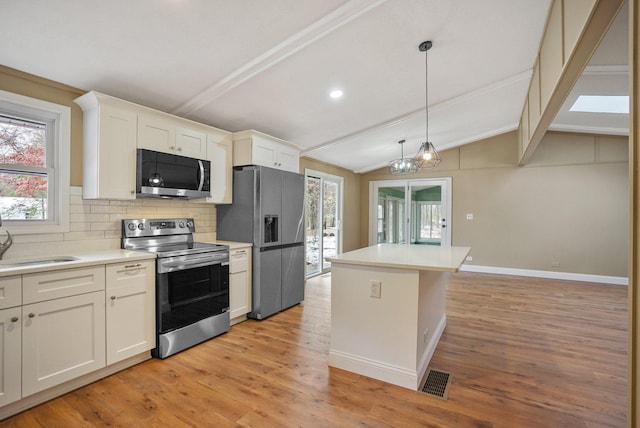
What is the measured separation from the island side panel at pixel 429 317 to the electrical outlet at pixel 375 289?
11.6 inches

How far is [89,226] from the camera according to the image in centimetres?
275

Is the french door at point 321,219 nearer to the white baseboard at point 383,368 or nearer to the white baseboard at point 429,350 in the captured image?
the white baseboard at point 429,350

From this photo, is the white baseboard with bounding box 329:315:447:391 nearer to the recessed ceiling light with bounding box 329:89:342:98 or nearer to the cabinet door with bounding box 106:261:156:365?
the cabinet door with bounding box 106:261:156:365

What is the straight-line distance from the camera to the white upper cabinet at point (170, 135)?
→ 9.37ft

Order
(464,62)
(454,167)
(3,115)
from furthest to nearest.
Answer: (454,167), (464,62), (3,115)

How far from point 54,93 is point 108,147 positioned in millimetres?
581

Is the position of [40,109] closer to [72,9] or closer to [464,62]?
[72,9]

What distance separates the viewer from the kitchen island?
2258 mm

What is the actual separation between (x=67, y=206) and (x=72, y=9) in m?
1.48

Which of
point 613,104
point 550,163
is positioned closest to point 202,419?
point 613,104

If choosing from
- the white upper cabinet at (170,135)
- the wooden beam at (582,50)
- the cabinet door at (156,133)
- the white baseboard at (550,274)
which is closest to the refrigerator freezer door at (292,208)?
the white upper cabinet at (170,135)

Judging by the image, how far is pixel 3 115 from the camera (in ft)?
7.77

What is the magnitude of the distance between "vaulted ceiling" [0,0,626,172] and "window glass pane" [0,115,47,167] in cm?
42

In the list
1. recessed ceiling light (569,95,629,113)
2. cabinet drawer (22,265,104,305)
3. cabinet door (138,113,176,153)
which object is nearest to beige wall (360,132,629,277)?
recessed ceiling light (569,95,629,113)
